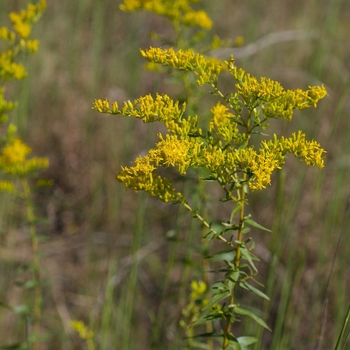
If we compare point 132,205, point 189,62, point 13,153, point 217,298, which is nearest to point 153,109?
point 189,62

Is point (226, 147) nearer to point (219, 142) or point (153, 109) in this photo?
point (219, 142)

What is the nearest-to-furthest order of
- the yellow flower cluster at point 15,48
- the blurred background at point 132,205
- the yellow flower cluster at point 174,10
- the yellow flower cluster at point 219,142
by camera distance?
the yellow flower cluster at point 219,142 < the yellow flower cluster at point 15,48 < the yellow flower cluster at point 174,10 < the blurred background at point 132,205

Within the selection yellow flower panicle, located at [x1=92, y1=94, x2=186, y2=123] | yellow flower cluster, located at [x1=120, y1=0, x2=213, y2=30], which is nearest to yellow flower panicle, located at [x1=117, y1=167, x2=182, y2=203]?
yellow flower panicle, located at [x1=92, y1=94, x2=186, y2=123]

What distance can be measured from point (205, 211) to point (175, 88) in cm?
285

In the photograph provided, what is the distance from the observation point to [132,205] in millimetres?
3758

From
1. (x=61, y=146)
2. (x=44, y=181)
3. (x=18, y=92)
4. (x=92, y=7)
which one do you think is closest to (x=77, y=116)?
(x=61, y=146)

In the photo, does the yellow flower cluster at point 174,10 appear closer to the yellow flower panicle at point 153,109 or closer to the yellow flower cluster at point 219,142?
the yellow flower cluster at point 219,142

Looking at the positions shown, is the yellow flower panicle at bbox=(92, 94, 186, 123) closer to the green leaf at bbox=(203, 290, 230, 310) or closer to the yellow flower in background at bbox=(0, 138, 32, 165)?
the green leaf at bbox=(203, 290, 230, 310)

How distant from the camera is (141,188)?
127cm

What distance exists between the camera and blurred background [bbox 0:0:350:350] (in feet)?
8.70

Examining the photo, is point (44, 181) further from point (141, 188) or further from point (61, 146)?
point (61, 146)

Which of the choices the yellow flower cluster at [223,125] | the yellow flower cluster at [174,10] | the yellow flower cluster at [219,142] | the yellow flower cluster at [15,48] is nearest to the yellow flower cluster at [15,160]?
the yellow flower cluster at [15,48]

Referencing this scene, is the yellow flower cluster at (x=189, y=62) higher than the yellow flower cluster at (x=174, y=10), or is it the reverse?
the yellow flower cluster at (x=174, y=10)

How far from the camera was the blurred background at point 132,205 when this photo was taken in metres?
2.65
